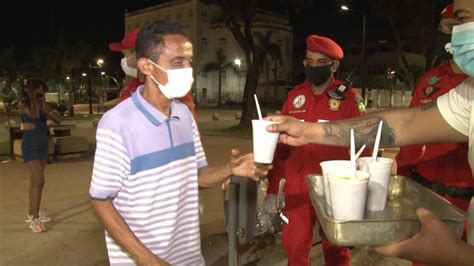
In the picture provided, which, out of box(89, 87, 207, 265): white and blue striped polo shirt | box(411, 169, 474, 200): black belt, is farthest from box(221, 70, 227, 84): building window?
box(89, 87, 207, 265): white and blue striped polo shirt

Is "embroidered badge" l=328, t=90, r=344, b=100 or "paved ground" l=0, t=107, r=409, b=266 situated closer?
"embroidered badge" l=328, t=90, r=344, b=100

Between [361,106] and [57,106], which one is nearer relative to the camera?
[361,106]

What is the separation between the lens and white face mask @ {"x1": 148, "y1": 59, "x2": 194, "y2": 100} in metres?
2.49

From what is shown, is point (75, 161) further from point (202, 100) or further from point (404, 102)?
point (202, 100)

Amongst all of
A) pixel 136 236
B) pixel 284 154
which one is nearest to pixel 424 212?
pixel 136 236

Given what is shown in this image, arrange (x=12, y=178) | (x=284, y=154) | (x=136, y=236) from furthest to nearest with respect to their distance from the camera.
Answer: (x=12, y=178)
(x=284, y=154)
(x=136, y=236)

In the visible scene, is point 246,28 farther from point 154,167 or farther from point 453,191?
point 154,167

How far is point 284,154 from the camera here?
3.94 m

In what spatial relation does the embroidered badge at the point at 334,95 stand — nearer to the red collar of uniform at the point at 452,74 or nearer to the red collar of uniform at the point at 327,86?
the red collar of uniform at the point at 327,86

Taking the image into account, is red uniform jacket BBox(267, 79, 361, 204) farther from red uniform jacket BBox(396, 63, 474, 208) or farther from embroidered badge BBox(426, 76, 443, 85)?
embroidered badge BBox(426, 76, 443, 85)

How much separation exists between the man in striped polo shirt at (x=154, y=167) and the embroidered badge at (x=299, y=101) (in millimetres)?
1479

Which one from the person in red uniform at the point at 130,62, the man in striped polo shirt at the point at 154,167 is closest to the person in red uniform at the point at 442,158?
the man in striped polo shirt at the point at 154,167

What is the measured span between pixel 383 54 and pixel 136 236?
56397 mm

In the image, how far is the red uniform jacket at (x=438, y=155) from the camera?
297 cm
